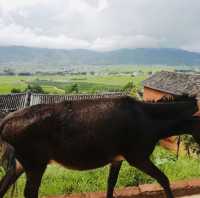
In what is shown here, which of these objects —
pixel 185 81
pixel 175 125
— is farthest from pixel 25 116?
pixel 185 81

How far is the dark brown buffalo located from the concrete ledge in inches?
22.0

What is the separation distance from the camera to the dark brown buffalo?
445 cm

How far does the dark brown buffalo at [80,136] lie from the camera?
4453 mm

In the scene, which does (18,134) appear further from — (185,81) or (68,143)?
(185,81)

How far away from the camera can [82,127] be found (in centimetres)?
458

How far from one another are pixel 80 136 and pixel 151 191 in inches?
64.4

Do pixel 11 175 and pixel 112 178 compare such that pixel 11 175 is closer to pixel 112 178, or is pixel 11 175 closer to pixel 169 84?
pixel 112 178

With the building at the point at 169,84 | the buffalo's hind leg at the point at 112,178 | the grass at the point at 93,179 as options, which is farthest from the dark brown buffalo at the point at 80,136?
the building at the point at 169,84

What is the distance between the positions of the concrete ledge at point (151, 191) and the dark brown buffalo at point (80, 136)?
1.83 ft

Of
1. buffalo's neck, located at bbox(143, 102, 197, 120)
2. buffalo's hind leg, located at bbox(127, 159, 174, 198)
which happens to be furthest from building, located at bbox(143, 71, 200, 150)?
buffalo's hind leg, located at bbox(127, 159, 174, 198)

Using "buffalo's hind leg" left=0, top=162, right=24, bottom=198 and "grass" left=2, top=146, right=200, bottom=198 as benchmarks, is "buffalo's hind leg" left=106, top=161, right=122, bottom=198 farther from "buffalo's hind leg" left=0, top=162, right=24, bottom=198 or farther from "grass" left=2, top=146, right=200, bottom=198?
"buffalo's hind leg" left=0, top=162, right=24, bottom=198

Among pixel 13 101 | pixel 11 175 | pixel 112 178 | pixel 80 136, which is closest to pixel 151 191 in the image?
pixel 112 178

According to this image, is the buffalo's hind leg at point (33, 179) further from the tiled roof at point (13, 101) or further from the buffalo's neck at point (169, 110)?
the tiled roof at point (13, 101)

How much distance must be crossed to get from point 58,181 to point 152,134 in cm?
195
